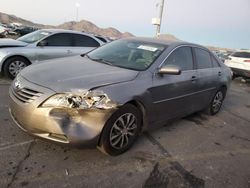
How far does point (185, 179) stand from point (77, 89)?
5.59ft

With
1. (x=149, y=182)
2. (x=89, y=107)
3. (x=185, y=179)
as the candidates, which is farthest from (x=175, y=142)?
(x=89, y=107)

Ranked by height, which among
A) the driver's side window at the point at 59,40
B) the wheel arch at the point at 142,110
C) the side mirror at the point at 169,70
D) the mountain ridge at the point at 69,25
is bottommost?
the mountain ridge at the point at 69,25

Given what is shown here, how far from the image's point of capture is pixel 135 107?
12.1 feet

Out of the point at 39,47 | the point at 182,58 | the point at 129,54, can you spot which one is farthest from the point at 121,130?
the point at 39,47

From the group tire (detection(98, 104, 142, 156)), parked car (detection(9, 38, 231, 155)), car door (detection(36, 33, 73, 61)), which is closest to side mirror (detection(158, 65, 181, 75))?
parked car (detection(9, 38, 231, 155))

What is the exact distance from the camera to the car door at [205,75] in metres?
5.20

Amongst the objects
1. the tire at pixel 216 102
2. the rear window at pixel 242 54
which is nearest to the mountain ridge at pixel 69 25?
the rear window at pixel 242 54

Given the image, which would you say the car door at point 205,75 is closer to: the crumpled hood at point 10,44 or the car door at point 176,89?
the car door at point 176,89

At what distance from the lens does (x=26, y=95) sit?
331cm

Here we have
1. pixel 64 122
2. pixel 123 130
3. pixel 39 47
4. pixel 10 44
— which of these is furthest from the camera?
pixel 39 47

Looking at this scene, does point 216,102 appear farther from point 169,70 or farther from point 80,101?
point 80,101

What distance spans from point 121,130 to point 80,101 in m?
0.75

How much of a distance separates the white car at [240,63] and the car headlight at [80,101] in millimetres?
10969

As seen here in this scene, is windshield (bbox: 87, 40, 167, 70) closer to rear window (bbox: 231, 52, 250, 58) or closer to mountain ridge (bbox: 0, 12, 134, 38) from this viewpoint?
rear window (bbox: 231, 52, 250, 58)
